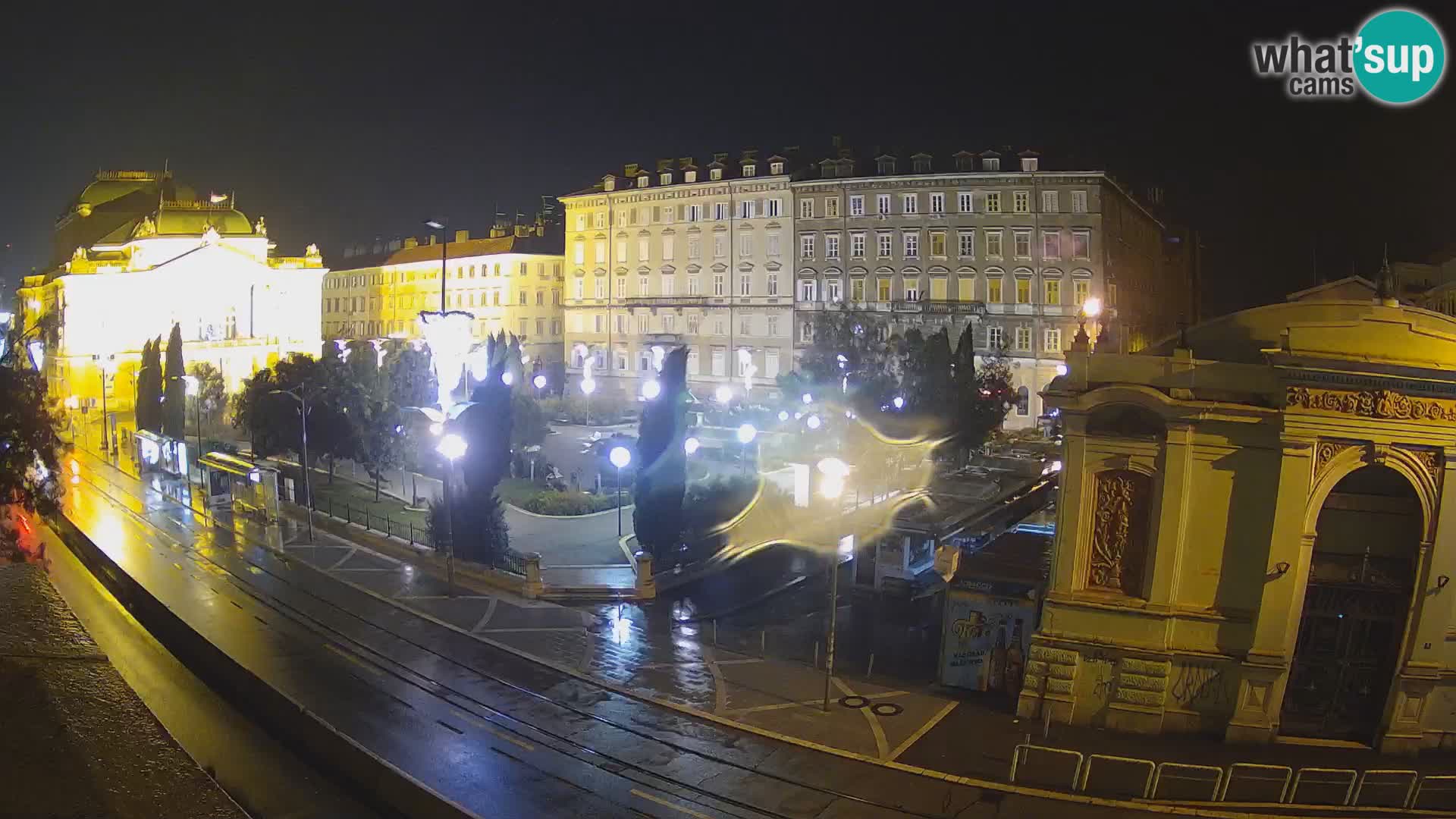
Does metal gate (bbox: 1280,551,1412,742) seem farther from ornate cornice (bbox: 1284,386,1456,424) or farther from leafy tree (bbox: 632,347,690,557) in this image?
leafy tree (bbox: 632,347,690,557)

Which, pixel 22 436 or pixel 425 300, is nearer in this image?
pixel 22 436

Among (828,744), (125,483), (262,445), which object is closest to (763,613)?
(828,744)

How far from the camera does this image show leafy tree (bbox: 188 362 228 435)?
57.2 m

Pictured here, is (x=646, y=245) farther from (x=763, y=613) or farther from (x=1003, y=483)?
(x=763, y=613)

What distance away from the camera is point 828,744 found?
1552 cm

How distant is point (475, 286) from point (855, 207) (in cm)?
3579

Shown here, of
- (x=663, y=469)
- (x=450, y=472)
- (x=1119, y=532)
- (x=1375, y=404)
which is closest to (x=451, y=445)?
(x=450, y=472)

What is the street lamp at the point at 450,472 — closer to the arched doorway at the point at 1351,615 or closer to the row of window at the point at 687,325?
the arched doorway at the point at 1351,615

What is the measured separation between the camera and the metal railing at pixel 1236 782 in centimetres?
1376

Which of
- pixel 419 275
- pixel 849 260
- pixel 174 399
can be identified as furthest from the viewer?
pixel 419 275

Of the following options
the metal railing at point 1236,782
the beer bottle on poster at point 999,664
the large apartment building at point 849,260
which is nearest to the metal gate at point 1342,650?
the metal railing at point 1236,782

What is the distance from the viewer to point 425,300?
8506cm

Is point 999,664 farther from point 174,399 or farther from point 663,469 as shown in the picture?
point 174,399

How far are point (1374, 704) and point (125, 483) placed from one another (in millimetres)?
44884
